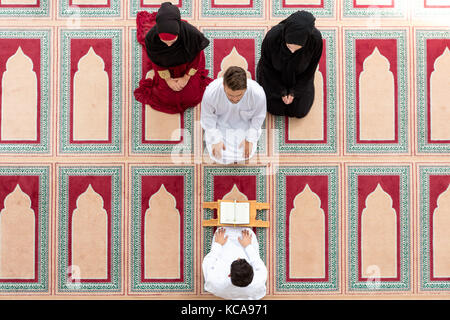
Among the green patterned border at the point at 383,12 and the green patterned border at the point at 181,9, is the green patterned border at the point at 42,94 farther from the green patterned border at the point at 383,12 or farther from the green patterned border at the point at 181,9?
the green patterned border at the point at 383,12

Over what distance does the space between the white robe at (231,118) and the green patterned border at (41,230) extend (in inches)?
40.3

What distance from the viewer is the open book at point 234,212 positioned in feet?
7.41

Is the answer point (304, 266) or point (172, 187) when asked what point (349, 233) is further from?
point (172, 187)

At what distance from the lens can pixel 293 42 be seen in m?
1.77

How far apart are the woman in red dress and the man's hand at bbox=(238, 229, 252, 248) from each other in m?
0.82

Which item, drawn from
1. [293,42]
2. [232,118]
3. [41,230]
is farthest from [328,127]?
[41,230]

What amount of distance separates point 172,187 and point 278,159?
67 centimetres

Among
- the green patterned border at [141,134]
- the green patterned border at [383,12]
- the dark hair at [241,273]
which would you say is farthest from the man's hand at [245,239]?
the green patterned border at [383,12]

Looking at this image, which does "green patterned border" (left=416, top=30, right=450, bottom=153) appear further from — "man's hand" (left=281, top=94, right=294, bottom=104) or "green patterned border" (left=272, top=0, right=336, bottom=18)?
"man's hand" (left=281, top=94, right=294, bottom=104)

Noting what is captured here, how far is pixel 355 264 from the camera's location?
7.68 feet

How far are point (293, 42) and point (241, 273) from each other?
3.81 feet

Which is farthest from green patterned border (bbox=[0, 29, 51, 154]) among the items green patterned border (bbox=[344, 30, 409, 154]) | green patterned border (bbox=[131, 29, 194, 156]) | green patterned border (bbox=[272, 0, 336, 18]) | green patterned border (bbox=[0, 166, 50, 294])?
green patterned border (bbox=[344, 30, 409, 154])

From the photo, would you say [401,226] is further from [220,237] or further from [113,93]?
[113,93]

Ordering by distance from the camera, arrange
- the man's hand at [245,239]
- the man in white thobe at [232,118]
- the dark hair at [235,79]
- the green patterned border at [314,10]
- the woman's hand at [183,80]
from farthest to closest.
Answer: the green patterned border at [314,10], the man's hand at [245,239], the woman's hand at [183,80], the man in white thobe at [232,118], the dark hair at [235,79]
